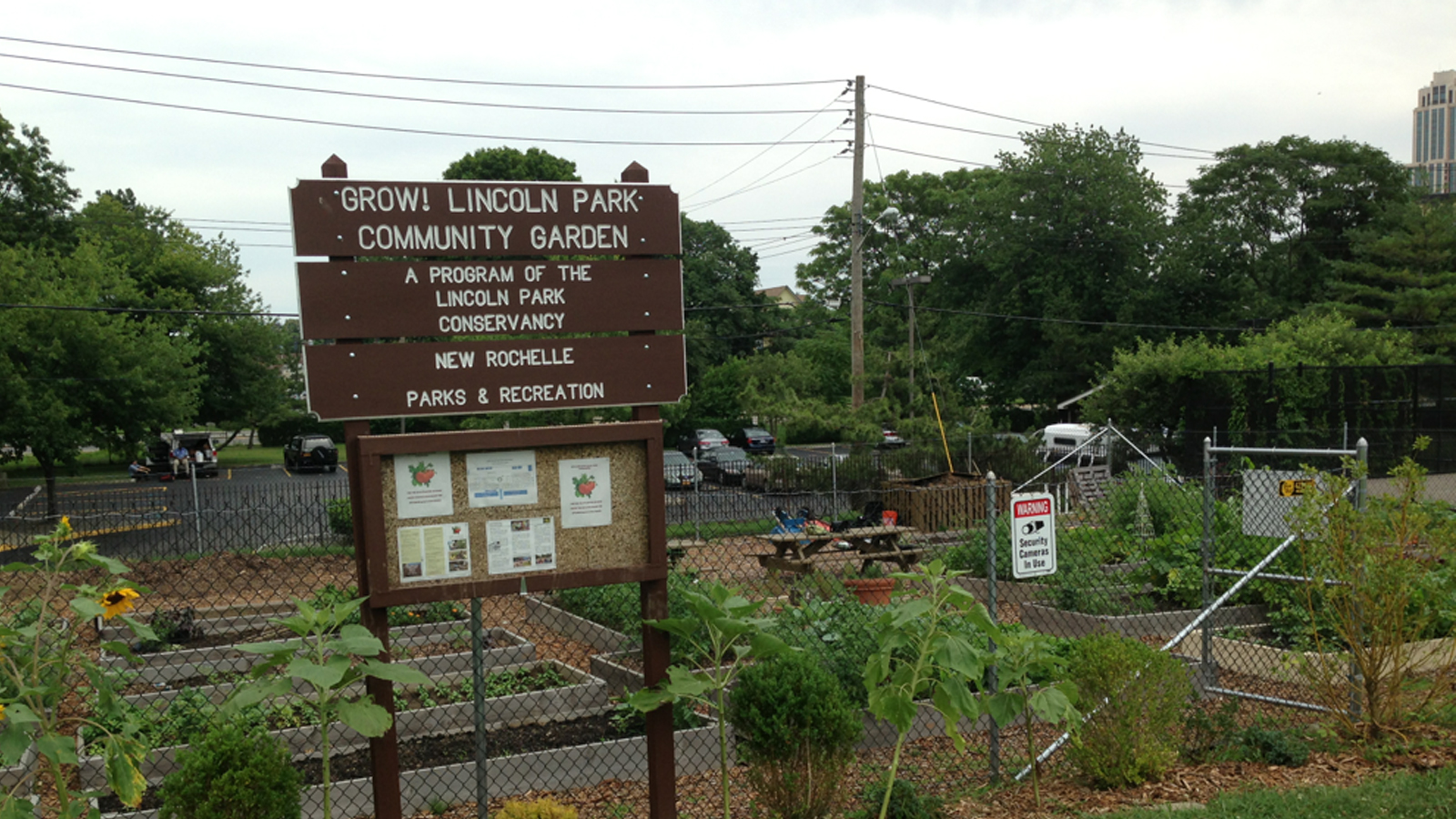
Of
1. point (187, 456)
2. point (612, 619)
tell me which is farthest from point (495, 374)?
point (187, 456)

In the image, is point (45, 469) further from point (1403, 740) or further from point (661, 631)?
point (1403, 740)

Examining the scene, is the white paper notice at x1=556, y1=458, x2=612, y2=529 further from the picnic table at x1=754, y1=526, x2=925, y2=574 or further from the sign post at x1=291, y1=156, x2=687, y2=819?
the picnic table at x1=754, y1=526, x2=925, y2=574

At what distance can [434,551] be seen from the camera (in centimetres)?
436

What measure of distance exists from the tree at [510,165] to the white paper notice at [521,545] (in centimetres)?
3670

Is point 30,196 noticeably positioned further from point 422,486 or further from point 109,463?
point 422,486

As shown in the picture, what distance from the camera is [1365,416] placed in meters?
23.6

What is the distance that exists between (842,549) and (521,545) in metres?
9.92

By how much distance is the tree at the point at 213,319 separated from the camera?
44844 mm

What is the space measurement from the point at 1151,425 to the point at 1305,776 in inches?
957

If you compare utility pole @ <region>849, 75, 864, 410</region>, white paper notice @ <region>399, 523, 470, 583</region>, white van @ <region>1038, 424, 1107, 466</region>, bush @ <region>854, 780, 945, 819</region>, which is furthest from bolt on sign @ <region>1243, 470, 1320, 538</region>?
white van @ <region>1038, 424, 1107, 466</region>

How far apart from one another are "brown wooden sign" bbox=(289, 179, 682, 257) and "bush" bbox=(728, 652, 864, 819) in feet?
6.62

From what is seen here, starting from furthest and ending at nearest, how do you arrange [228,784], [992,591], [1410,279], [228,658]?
[1410,279], [228,658], [992,591], [228,784]

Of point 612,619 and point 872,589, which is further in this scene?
point 872,589

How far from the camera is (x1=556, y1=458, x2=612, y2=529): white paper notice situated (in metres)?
4.57
